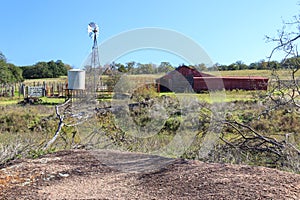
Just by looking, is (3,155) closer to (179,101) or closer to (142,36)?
(142,36)

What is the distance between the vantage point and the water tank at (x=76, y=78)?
5.45 m

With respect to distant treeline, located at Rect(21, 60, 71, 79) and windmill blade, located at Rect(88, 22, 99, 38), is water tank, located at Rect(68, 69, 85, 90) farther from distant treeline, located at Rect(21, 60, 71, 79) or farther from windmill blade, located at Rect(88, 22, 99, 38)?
distant treeline, located at Rect(21, 60, 71, 79)

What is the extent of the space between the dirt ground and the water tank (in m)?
2.16

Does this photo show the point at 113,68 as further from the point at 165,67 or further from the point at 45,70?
the point at 45,70

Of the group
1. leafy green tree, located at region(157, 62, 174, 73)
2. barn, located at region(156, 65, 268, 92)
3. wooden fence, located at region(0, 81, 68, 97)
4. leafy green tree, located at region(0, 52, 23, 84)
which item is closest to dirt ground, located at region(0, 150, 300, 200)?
leafy green tree, located at region(157, 62, 174, 73)

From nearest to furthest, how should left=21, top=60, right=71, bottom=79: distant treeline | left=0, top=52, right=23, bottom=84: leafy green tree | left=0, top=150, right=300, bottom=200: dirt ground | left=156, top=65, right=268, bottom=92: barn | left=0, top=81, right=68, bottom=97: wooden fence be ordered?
left=0, top=150, right=300, bottom=200: dirt ground → left=156, top=65, right=268, bottom=92: barn → left=0, top=81, right=68, bottom=97: wooden fence → left=0, top=52, right=23, bottom=84: leafy green tree → left=21, top=60, right=71, bottom=79: distant treeline

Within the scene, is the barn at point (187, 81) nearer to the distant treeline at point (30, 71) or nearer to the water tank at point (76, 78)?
the water tank at point (76, 78)

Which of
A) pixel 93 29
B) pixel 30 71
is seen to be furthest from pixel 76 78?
pixel 30 71

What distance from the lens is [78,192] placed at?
251 centimetres

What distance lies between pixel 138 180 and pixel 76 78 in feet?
10.4

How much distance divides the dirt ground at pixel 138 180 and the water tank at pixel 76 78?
7.08 ft

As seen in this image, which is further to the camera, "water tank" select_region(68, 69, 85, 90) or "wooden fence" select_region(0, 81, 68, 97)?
"wooden fence" select_region(0, 81, 68, 97)

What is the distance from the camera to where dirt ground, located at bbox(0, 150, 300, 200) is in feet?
7.41

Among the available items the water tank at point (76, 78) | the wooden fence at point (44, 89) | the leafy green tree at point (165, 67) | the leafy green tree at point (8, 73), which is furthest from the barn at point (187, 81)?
the leafy green tree at point (8, 73)
